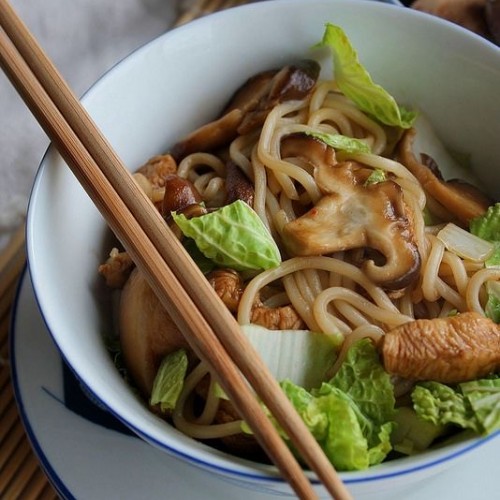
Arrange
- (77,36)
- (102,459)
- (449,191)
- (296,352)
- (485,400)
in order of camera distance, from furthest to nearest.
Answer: (77,36) < (449,191) < (102,459) < (296,352) < (485,400)

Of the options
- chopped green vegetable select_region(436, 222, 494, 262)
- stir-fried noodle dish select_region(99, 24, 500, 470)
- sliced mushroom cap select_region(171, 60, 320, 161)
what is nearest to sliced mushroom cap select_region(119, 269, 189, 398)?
stir-fried noodle dish select_region(99, 24, 500, 470)

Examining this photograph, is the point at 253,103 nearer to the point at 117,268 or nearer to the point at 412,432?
the point at 117,268

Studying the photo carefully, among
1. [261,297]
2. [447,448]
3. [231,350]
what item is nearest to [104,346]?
[261,297]

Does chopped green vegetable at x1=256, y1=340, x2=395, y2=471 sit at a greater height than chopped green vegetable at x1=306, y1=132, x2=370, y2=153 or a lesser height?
lesser

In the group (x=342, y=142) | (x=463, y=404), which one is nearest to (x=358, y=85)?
(x=342, y=142)

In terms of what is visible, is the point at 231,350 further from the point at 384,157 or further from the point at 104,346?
the point at 384,157

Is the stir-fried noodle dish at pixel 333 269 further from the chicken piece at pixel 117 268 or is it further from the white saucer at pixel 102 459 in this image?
the white saucer at pixel 102 459

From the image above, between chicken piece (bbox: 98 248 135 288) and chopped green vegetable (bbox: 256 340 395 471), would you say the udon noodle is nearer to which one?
chopped green vegetable (bbox: 256 340 395 471)
